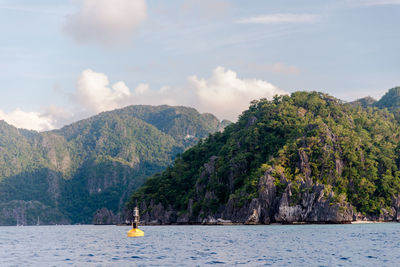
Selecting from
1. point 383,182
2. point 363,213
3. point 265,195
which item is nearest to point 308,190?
point 265,195

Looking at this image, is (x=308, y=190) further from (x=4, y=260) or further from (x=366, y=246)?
(x=4, y=260)

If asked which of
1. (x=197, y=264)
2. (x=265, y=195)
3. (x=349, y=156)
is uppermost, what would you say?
(x=349, y=156)

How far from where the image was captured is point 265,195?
169875 mm

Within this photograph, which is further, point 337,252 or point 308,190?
point 308,190

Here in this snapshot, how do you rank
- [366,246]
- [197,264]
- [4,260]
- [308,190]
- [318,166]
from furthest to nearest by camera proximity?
1. [318,166]
2. [308,190]
3. [366,246]
4. [4,260]
5. [197,264]

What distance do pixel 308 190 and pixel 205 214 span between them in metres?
45.6

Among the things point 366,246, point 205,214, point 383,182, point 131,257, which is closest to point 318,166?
point 383,182

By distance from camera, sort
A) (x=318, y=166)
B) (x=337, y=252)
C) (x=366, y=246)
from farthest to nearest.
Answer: (x=318, y=166) → (x=366, y=246) → (x=337, y=252)

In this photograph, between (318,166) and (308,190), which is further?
(318,166)

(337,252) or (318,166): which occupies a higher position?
(318,166)

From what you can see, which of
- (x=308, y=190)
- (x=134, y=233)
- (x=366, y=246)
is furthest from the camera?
(x=308, y=190)

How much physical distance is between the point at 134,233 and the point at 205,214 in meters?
101

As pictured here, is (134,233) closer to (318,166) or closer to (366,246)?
(366,246)

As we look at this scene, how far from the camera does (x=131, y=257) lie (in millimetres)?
54812
